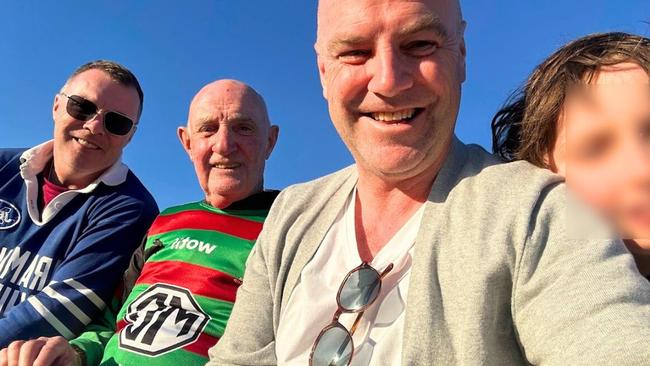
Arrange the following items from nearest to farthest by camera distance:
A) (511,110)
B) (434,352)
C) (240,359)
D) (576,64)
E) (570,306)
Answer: (570,306)
(434,352)
(576,64)
(240,359)
(511,110)

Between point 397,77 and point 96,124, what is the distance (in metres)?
2.75

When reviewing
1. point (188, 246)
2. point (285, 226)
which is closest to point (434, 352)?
point (285, 226)

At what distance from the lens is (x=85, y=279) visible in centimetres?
298

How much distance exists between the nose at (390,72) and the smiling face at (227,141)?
1.91 meters

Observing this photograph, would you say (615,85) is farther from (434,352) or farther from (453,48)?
(434,352)

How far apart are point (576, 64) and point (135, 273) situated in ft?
8.50

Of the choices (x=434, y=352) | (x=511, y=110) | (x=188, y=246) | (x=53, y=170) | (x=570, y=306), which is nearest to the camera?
(x=570, y=306)

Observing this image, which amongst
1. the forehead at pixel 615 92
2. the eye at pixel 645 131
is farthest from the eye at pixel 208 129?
the eye at pixel 645 131

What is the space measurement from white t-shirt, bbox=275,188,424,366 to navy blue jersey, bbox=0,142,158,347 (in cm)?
168

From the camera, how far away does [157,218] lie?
10.9ft

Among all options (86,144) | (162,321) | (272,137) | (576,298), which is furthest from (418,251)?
(86,144)

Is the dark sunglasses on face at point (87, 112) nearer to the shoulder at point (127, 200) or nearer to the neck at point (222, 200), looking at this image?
the shoulder at point (127, 200)

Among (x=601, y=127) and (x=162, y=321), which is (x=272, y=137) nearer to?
(x=162, y=321)

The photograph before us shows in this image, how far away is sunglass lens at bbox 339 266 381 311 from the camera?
4.91 feet
